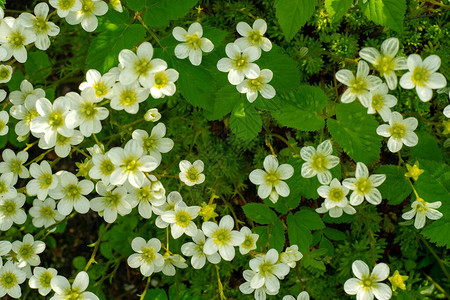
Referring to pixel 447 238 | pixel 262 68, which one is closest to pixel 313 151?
pixel 262 68

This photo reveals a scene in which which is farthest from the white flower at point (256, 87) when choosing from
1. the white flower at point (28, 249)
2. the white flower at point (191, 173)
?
the white flower at point (28, 249)

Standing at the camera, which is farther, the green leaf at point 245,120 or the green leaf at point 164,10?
the green leaf at point 245,120

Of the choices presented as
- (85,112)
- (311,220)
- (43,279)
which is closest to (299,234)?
(311,220)

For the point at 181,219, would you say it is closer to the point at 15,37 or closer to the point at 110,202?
the point at 110,202

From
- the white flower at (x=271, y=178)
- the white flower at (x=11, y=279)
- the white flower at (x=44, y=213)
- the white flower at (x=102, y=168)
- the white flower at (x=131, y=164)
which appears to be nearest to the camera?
the white flower at (x=131, y=164)

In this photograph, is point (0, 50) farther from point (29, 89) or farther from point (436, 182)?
point (436, 182)

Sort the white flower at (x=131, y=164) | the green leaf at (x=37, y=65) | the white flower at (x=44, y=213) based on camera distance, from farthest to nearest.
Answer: the green leaf at (x=37, y=65), the white flower at (x=44, y=213), the white flower at (x=131, y=164)

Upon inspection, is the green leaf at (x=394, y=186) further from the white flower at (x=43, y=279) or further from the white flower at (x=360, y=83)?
the white flower at (x=43, y=279)
